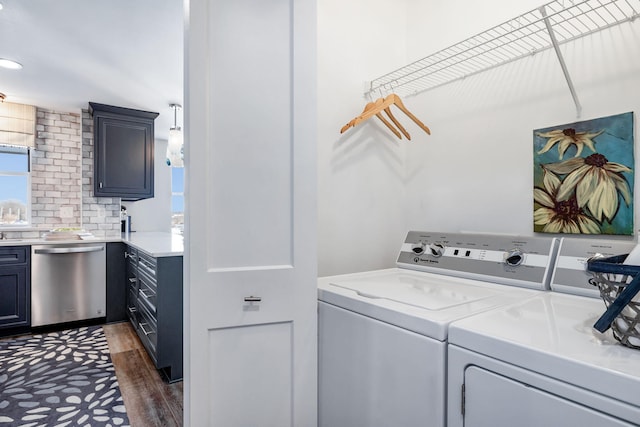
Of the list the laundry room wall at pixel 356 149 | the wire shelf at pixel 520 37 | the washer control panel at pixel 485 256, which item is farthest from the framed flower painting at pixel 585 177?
the laundry room wall at pixel 356 149

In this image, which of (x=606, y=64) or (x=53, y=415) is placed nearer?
(x=606, y=64)

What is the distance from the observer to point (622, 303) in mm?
732

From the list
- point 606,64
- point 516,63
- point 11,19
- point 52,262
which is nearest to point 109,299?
point 52,262

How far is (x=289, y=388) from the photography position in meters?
1.37

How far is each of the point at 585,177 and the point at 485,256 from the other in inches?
18.4

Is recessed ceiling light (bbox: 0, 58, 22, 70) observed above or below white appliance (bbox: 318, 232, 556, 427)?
above

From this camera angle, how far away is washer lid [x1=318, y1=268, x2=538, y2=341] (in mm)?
1002

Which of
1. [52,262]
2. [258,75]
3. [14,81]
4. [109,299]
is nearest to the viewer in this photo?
[258,75]

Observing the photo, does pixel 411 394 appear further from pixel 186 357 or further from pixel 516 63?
pixel 516 63

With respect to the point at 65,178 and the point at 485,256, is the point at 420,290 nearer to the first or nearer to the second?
the point at 485,256

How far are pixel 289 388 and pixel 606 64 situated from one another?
1697 millimetres

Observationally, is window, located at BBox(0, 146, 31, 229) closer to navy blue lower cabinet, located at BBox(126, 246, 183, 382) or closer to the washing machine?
navy blue lower cabinet, located at BBox(126, 246, 183, 382)

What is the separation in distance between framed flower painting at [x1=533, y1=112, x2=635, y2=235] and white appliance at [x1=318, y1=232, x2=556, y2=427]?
6.7 inches

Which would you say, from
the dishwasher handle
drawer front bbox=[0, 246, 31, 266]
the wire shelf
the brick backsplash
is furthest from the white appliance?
the brick backsplash
